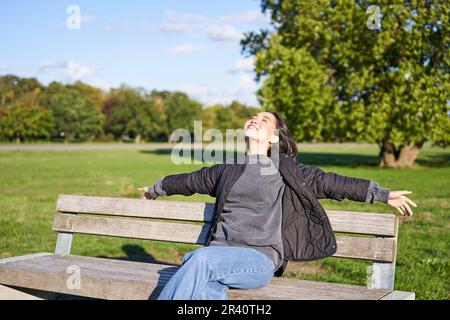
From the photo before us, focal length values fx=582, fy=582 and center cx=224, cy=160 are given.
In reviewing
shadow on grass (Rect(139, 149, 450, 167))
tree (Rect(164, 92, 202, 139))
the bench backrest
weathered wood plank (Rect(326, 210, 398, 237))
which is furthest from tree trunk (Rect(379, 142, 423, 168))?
tree (Rect(164, 92, 202, 139))

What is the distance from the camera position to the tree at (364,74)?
76.2 ft

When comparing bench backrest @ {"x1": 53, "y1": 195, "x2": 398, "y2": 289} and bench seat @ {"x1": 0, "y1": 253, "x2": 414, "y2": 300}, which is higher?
bench backrest @ {"x1": 53, "y1": 195, "x2": 398, "y2": 289}

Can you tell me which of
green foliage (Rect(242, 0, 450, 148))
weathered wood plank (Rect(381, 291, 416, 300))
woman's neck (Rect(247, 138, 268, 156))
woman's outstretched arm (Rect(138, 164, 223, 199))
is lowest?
weathered wood plank (Rect(381, 291, 416, 300))

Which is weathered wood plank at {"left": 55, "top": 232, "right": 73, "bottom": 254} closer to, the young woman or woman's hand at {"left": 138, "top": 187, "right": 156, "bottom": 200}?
woman's hand at {"left": 138, "top": 187, "right": 156, "bottom": 200}

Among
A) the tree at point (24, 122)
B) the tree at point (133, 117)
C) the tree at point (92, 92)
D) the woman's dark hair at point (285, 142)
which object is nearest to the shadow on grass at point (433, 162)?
the woman's dark hair at point (285, 142)

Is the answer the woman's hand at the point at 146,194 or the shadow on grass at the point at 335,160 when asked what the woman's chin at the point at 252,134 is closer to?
the woman's hand at the point at 146,194

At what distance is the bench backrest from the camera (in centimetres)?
370

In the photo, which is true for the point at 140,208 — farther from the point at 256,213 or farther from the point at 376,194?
the point at 376,194

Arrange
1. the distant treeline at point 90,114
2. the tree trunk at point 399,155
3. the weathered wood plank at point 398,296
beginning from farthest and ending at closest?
the distant treeline at point 90,114
the tree trunk at point 399,155
the weathered wood plank at point 398,296

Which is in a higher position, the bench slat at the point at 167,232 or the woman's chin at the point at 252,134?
the woman's chin at the point at 252,134

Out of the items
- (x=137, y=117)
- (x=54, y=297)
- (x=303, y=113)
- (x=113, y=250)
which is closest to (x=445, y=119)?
(x=303, y=113)

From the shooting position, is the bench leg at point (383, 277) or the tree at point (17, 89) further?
the tree at point (17, 89)

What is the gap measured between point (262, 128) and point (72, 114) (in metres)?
66.5
